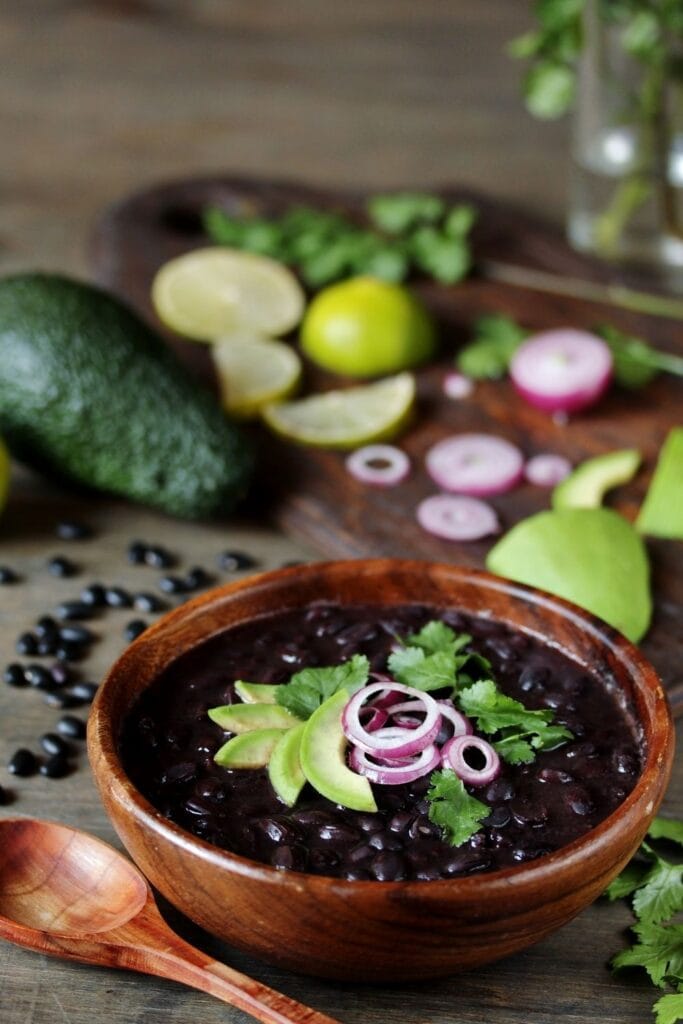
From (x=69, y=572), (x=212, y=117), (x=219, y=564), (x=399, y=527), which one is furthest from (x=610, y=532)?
(x=212, y=117)

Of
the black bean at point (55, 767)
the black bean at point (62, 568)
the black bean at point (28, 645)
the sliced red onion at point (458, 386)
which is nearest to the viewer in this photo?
the black bean at point (55, 767)

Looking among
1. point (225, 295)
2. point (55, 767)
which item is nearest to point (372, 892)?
point (55, 767)

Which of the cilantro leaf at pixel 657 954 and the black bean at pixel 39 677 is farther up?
the cilantro leaf at pixel 657 954

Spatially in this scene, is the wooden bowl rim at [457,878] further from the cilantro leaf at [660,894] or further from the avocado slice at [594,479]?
the avocado slice at [594,479]

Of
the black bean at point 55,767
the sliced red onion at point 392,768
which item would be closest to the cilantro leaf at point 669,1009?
the sliced red onion at point 392,768

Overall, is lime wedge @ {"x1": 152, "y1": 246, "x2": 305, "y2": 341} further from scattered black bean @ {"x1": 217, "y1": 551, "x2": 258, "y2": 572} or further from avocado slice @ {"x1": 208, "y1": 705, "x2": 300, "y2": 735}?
avocado slice @ {"x1": 208, "y1": 705, "x2": 300, "y2": 735}

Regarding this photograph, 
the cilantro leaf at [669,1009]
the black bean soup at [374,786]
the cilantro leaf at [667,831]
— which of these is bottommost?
the cilantro leaf at [667,831]

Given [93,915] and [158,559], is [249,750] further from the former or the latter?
[158,559]
